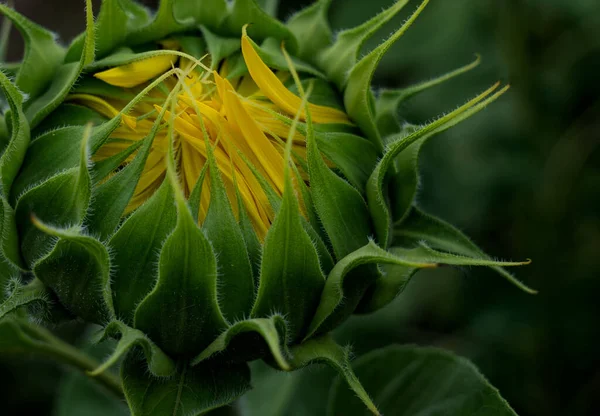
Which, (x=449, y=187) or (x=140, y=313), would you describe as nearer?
(x=140, y=313)

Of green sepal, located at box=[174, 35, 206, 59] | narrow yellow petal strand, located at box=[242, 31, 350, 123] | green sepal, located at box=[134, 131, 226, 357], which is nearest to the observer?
green sepal, located at box=[134, 131, 226, 357]

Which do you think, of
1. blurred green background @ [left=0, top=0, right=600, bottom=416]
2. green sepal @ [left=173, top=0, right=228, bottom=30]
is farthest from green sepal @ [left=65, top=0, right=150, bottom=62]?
blurred green background @ [left=0, top=0, right=600, bottom=416]

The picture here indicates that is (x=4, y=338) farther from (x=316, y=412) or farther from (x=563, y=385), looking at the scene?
(x=563, y=385)

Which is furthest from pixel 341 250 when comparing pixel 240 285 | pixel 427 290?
pixel 427 290

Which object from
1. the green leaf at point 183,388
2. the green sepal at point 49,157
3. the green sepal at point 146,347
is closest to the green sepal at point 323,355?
the green leaf at point 183,388

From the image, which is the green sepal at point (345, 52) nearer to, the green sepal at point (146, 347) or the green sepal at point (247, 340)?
the green sepal at point (247, 340)

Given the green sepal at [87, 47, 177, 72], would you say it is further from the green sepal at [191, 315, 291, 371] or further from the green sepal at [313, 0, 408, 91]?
the green sepal at [191, 315, 291, 371]
